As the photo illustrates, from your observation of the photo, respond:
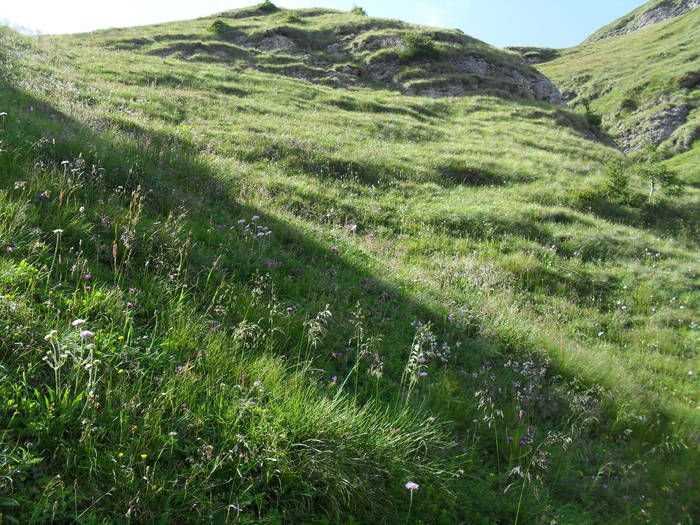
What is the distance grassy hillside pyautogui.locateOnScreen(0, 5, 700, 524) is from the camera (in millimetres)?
2205

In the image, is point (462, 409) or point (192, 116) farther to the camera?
point (192, 116)

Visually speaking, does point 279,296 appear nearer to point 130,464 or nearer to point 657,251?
point 130,464

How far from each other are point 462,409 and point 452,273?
16.7 ft

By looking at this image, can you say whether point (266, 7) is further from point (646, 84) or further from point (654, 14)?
point (654, 14)

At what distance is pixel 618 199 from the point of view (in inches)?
733

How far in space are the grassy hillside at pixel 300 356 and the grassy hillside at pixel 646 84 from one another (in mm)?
59413

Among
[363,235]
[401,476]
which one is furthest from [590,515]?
[363,235]

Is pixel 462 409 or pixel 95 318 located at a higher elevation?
pixel 95 318

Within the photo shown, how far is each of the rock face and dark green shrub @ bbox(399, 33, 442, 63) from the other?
187 metres

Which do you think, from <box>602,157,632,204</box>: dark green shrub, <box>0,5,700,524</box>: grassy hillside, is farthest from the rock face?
<box>0,5,700,524</box>: grassy hillside

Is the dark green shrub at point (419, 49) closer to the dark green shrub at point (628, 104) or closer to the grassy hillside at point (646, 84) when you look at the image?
the grassy hillside at point (646, 84)

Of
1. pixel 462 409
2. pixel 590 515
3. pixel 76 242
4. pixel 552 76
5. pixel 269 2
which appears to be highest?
pixel 552 76

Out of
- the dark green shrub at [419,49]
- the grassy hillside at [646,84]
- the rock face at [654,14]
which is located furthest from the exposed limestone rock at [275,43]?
the rock face at [654,14]

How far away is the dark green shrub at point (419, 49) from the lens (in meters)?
41.2
